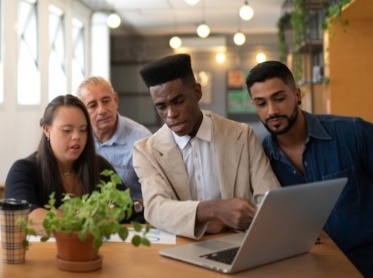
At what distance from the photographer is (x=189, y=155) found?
1938 mm

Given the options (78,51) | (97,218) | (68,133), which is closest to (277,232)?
(97,218)

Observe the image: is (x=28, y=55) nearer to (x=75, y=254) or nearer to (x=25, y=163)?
(x=25, y=163)

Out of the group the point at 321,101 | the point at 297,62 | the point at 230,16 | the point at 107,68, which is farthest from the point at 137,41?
the point at 321,101

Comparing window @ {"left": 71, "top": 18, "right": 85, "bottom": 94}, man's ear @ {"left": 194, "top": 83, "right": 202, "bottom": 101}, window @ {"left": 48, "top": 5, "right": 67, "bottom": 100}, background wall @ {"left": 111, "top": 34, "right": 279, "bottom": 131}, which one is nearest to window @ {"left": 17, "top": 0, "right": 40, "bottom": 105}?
window @ {"left": 48, "top": 5, "right": 67, "bottom": 100}

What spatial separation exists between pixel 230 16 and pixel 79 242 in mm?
8952

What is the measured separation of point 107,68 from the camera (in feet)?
33.4

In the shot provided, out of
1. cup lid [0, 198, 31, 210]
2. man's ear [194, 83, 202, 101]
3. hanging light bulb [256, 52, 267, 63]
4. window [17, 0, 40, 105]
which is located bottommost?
cup lid [0, 198, 31, 210]

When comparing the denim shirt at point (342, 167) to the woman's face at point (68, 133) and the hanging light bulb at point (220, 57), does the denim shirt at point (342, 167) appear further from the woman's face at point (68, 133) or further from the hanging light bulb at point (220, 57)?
the hanging light bulb at point (220, 57)

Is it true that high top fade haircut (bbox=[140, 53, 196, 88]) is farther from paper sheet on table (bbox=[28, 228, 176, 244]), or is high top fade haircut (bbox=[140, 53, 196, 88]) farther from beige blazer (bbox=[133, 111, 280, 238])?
paper sheet on table (bbox=[28, 228, 176, 244])

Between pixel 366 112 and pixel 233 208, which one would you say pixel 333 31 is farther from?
pixel 233 208

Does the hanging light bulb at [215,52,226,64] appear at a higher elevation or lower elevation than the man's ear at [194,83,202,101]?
higher

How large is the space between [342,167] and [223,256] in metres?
0.82

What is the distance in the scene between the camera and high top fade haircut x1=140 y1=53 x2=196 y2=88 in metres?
1.83

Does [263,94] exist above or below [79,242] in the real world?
above
